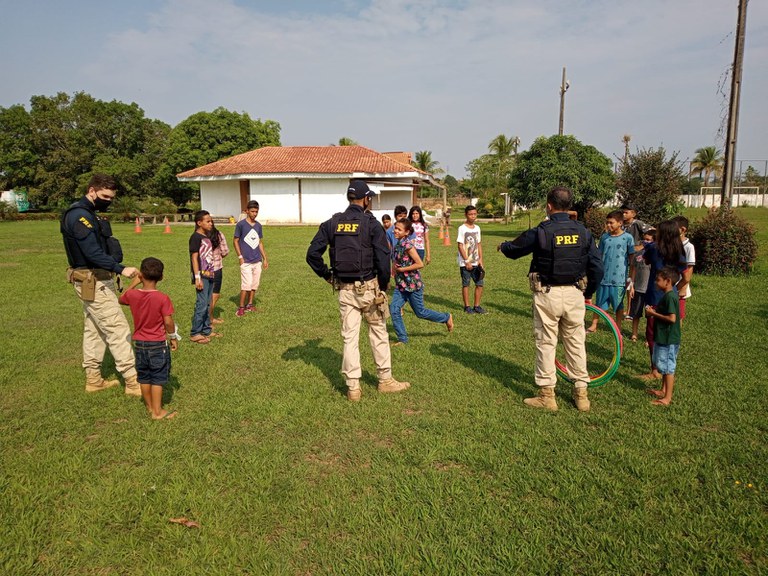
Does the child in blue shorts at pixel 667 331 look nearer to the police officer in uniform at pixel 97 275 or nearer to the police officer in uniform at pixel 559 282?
the police officer in uniform at pixel 559 282

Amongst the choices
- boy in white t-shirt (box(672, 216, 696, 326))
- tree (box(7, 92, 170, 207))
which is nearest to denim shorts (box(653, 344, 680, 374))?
boy in white t-shirt (box(672, 216, 696, 326))

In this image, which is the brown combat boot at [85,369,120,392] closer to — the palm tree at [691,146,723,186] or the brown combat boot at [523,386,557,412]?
the brown combat boot at [523,386,557,412]

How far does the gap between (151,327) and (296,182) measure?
1173 inches

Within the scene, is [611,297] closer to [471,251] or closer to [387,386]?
[471,251]

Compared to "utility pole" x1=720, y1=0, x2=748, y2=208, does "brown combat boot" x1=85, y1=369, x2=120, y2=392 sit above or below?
below

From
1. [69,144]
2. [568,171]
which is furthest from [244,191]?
[69,144]

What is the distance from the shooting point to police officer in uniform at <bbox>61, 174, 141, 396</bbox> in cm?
468

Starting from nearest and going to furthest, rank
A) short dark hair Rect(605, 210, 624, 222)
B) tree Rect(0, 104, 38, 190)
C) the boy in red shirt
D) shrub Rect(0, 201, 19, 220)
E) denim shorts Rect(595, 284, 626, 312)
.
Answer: the boy in red shirt < short dark hair Rect(605, 210, 624, 222) < denim shorts Rect(595, 284, 626, 312) < shrub Rect(0, 201, 19, 220) < tree Rect(0, 104, 38, 190)

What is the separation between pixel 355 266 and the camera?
15.7 ft

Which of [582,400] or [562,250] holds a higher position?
[562,250]

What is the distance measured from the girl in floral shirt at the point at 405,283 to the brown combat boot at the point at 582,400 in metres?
2.45

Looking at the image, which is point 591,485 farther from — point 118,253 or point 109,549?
point 118,253

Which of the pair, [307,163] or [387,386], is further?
[307,163]

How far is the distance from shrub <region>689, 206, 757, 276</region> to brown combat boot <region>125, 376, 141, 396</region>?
12.8 m
